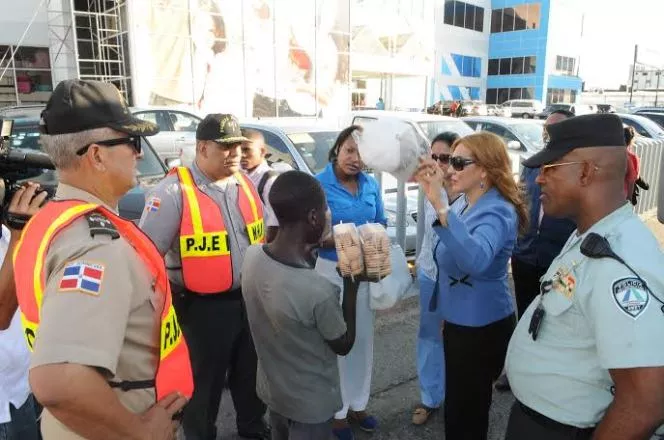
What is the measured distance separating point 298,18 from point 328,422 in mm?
21423

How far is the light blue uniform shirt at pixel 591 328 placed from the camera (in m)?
1.32

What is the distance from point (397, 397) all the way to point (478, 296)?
1415 millimetres

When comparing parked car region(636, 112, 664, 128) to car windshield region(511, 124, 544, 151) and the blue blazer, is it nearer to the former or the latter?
car windshield region(511, 124, 544, 151)

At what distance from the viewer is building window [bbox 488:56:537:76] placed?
45406 millimetres

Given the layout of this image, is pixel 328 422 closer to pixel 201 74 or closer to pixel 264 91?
pixel 201 74

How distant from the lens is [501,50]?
46719 millimetres

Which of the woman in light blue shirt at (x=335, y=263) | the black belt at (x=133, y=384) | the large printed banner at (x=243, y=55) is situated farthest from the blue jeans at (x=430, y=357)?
→ the large printed banner at (x=243, y=55)

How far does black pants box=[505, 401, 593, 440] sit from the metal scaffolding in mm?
18024

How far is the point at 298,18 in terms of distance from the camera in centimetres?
2111

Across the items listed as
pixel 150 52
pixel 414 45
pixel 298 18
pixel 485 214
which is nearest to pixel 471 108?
pixel 414 45

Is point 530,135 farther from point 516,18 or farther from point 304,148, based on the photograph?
point 516,18

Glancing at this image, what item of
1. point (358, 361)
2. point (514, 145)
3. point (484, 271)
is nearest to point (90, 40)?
point (514, 145)

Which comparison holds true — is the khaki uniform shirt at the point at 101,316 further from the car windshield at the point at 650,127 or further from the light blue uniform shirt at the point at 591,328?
the car windshield at the point at 650,127

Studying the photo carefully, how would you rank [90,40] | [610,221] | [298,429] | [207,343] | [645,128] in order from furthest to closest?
[90,40], [645,128], [207,343], [298,429], [610,221]
